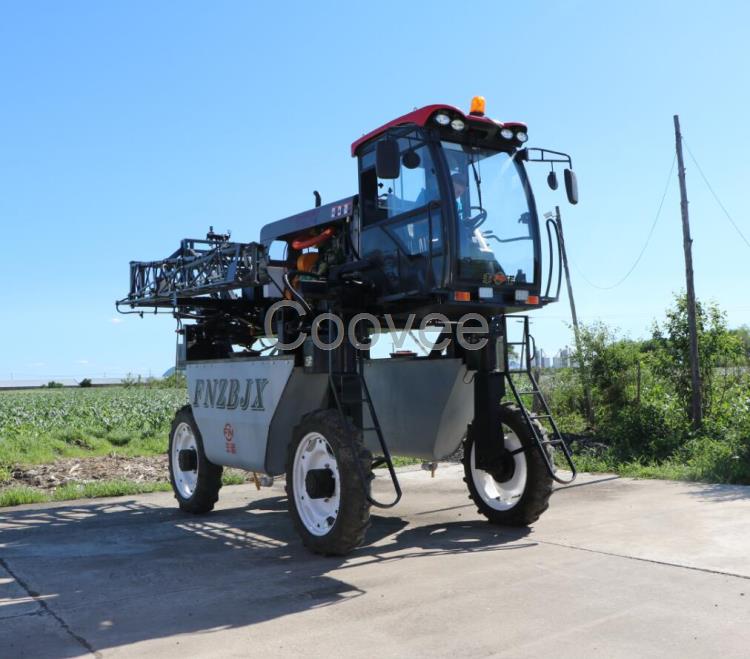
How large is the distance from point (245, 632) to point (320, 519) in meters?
2.16

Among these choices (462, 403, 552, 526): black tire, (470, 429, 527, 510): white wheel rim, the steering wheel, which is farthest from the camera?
(470, 429, 527, 510): white wheel rim

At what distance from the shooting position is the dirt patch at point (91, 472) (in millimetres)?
12414

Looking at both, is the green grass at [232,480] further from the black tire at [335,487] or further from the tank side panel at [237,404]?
the black tire at [335,487]

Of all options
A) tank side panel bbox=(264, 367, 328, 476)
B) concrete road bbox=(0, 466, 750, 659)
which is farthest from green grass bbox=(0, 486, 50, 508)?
tank side panel bbox=(264, 367, 328, 476)

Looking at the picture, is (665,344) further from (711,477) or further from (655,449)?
(711,477)

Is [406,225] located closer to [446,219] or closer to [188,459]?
[446,219]

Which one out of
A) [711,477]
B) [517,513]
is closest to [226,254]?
[517,513]

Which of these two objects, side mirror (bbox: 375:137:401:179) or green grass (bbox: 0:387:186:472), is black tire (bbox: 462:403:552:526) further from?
green grass (bbox: 0:387:186:472)

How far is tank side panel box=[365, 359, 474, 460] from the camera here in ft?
27.4

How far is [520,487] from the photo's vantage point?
8.12 metres

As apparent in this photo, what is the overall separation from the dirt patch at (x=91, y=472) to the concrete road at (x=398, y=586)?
353 centimetres

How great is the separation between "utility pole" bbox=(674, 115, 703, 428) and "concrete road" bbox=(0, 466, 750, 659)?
4536 mm

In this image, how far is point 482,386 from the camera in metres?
7.91

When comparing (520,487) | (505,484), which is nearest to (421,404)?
(505,484)
